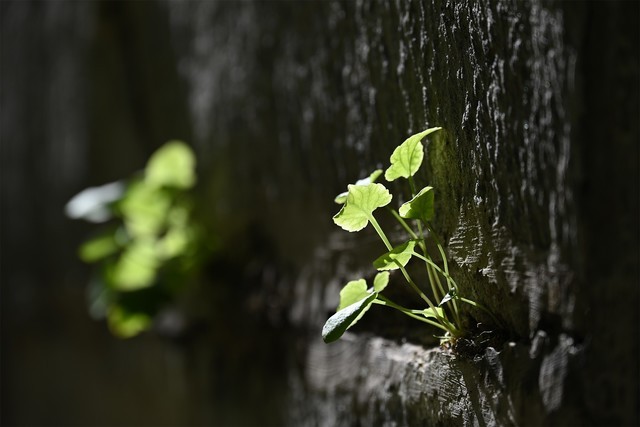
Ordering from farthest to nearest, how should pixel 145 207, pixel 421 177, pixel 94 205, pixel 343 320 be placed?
pixel 145 207 < pixel 94 205 < pixel 421 177 < pixel 343 320

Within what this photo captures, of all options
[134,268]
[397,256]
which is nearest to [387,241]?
[397,256]

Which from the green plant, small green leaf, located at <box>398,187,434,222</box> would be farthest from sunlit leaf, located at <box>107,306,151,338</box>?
small green leaf, located at <box>398,187,434,222</box>

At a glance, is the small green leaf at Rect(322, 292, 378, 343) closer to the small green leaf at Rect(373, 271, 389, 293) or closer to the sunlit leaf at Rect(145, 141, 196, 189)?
the small green leaf at Rect(373, 271, 389, 293)

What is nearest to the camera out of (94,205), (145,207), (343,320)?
(343,320)

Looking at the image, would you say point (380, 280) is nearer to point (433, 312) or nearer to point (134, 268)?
point (433, 312)

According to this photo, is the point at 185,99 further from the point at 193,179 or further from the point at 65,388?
the point at 65,388

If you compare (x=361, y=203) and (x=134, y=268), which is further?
(x=134, y=268)

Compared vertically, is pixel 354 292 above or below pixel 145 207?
below

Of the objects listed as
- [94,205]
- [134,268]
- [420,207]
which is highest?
[94,205]
